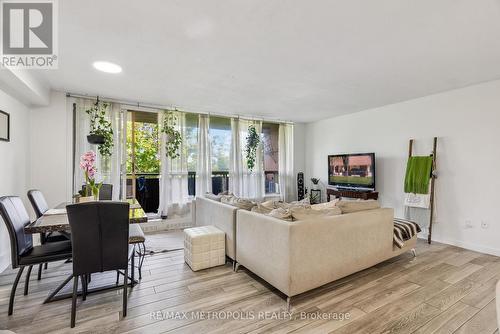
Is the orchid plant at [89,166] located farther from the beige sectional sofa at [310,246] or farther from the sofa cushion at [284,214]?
the sofa cushion at [284,214]

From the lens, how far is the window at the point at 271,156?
6.06 m

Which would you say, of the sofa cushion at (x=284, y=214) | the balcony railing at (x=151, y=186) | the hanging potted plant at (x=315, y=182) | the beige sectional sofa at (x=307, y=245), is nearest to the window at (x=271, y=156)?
the hanging potted plant at (x=315, y=182)

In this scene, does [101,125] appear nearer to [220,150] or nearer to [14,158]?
[14,158]

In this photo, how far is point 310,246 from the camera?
214cm

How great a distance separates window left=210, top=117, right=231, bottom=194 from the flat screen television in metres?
2.38

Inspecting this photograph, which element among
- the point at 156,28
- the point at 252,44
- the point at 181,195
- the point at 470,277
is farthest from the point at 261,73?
the point at 470,277

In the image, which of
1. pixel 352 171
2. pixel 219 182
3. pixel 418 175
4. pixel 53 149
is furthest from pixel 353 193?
pixel 53 149

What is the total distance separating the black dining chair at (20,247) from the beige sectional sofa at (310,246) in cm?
170

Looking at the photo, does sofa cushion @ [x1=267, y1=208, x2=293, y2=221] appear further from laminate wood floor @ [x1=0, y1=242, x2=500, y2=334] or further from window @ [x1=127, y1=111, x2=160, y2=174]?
window @ [x1=127, y1=111, x2=160, y2=174]

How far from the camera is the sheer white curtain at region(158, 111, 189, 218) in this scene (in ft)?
15.2

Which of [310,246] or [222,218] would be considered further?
[222,218]

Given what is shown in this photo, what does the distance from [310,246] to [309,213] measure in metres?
0.32

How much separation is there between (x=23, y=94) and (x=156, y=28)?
2.35 metres

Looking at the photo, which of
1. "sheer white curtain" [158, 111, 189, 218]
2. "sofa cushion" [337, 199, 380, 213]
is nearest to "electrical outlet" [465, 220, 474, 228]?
"sofa cushion" [337, 199, 380, 213]
